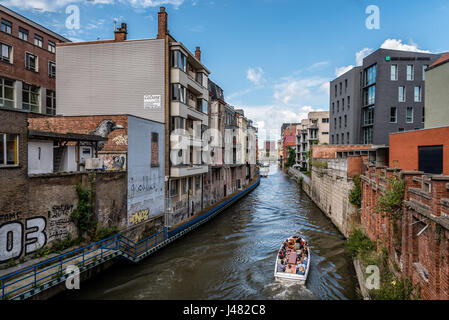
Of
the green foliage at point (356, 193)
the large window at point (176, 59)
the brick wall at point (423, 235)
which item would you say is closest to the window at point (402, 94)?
the green foliage at point (356, 193)

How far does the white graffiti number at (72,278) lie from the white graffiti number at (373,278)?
13553 millimetres

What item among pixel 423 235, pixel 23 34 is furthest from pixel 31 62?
pixel 423 235

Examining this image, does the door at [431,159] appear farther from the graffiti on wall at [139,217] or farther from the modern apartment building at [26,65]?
the modern apartment building at [26,65]

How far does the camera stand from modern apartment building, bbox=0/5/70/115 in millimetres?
28312

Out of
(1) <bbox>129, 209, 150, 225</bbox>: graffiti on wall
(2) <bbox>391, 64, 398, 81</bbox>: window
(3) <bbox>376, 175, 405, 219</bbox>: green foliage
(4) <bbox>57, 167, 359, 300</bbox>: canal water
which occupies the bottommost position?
(4) <bbox>57, 167, 359, 300</bbox>: canal water

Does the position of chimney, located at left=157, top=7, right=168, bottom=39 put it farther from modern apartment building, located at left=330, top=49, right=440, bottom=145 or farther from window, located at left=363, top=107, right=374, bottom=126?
window, located at left=363, top=107, right=374, bottom=126

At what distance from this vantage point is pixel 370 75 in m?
44.2

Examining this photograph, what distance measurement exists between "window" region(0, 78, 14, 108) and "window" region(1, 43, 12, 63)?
200cm

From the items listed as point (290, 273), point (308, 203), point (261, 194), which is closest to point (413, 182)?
point (290, 273)

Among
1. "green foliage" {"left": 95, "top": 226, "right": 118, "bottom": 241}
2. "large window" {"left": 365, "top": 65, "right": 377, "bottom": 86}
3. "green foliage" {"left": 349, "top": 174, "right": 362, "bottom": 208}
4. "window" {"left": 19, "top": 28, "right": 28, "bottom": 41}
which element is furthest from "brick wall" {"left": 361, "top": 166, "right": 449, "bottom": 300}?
"window" {"left": 19, "top": 28, "right": 28, "bottom": 41}

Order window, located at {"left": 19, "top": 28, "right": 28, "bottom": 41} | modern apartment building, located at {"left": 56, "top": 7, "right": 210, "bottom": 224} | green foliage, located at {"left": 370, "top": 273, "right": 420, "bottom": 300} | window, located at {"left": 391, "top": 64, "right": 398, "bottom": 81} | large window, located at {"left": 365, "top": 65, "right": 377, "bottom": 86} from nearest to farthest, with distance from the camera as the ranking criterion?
1. green foliage, located at {"left": 370, "top": 273, "right": 420, "bottom": 300}
2. modern apartment building, located at {"left": 56, "top": 7, "right": 210, "bottom": 224}
3. window, located at {"left": 19, "top": 28, "right": 28, "bottom": 41}
4. window, located at {"left": 391, "top": 64, "right": 398, "bottom": 81}
5. large window, located at {"left": 365, "top": 65, "right": 377, "bottom": 86}

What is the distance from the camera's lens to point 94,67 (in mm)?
25156

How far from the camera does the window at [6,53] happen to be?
91.8 ft

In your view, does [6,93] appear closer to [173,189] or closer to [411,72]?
[173,189]
